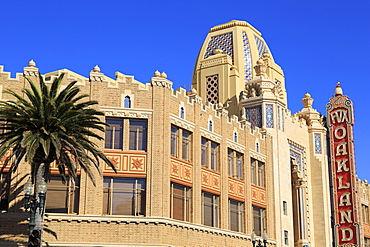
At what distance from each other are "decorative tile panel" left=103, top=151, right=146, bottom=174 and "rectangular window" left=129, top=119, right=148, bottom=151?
57 centimetres

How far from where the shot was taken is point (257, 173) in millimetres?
48094

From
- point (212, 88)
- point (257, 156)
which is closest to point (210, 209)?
point (257, 156)

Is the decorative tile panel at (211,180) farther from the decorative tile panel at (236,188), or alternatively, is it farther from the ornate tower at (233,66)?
the ornate tower at (233,66)

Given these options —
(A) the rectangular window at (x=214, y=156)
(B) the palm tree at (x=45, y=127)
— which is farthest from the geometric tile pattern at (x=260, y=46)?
(B) the palm tree at (x=45, y=127)

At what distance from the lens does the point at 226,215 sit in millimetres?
42938

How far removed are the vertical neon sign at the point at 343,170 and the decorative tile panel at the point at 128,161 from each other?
75.6 feet

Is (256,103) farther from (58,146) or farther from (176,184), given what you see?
(58,146)

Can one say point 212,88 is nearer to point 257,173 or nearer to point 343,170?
point 257,173

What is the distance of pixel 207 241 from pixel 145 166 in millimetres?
7238

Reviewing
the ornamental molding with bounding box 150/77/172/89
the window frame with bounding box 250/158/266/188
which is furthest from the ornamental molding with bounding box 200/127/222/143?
the window frame with bounding box 250/158/266/188

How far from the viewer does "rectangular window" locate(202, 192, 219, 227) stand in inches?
1625

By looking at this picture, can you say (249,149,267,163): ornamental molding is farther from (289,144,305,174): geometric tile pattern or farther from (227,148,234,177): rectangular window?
(289,144,305,174): geometric tile pattern

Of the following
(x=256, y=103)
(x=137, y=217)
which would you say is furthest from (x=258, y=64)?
(x=137, y=217)

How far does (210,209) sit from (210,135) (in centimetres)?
513
